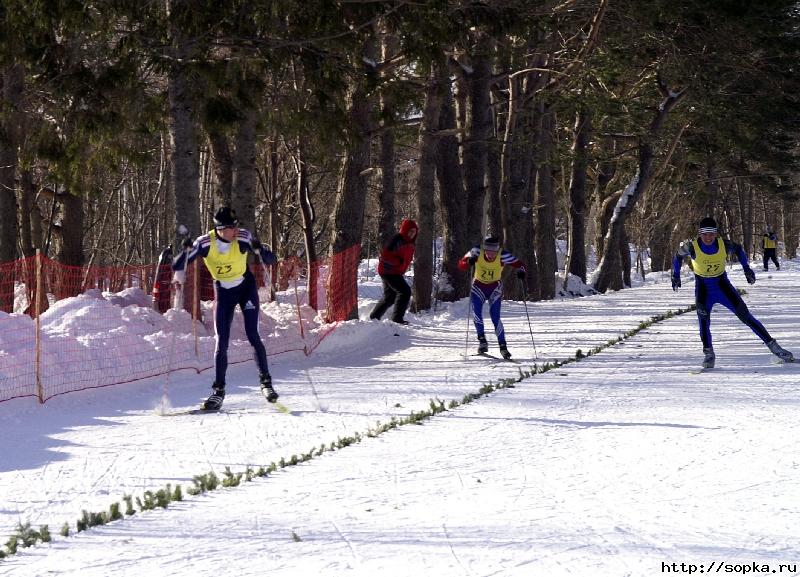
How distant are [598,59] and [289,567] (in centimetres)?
2057

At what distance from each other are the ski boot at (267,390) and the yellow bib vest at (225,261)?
43.5 inches

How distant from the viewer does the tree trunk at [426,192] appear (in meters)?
21.7

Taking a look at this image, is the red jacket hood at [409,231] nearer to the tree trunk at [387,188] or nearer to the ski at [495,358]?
the tree trunk at [387,188]

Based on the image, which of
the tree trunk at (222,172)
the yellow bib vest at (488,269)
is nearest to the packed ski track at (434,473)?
the yellow bib vest at (488,269)

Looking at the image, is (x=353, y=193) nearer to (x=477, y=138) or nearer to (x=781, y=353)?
(x=477, y=138)

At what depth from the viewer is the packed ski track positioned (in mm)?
4902

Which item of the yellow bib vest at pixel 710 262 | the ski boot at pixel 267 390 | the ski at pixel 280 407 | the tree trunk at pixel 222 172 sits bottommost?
the ski at pixel 280 407

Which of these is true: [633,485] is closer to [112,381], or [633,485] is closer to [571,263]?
[112,381]

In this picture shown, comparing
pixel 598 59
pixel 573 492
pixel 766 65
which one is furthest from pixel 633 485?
pixel 766 65

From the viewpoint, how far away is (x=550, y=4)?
64.2 feet

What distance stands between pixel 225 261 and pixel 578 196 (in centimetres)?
2581

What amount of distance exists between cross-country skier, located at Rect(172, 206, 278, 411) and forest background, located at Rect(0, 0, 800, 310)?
545cm

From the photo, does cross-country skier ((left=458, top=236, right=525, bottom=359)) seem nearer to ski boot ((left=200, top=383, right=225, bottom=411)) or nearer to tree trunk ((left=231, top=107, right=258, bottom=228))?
tree trunk ((left=231, top=107, right=258, bottom=228))

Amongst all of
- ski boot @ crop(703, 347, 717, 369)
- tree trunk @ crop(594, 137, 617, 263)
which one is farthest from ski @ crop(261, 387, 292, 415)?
tree trunk @ crop(594, 137, 617, 263)
